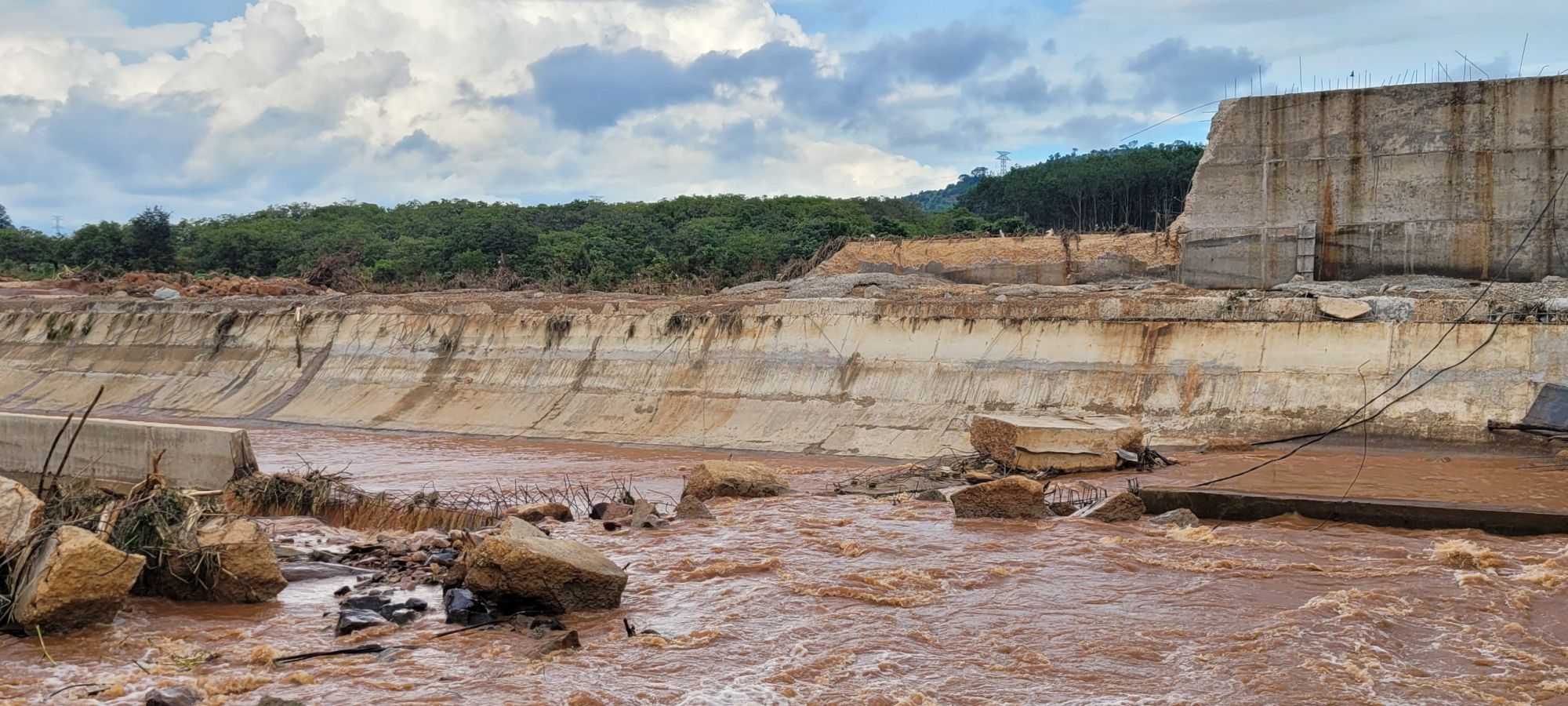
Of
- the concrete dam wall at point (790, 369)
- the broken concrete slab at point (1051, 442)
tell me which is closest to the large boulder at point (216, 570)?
the broken concrete slab at point (1051, 442)

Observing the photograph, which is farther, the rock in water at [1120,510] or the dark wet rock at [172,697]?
the rock in water at [1120,510]

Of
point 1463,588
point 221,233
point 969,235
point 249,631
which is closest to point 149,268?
point 221,233

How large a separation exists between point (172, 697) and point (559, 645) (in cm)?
226

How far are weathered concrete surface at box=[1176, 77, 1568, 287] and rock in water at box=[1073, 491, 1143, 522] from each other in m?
12.6

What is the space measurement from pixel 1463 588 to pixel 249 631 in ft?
29.3

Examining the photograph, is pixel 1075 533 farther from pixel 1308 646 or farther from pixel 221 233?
pixel 221 233

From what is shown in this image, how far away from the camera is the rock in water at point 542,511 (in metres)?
12.5

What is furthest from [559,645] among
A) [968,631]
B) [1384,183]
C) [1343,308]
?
[1384,183]

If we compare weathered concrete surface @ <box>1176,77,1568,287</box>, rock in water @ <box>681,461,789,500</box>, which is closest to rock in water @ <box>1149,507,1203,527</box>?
rock in water @ <box>681,461,789,500</box>

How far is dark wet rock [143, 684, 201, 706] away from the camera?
6.50 m

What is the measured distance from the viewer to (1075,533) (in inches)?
448

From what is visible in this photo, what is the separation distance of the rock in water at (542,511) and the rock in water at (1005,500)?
13.7ft

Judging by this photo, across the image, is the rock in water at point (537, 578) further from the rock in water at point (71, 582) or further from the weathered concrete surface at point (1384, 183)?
the weathered concrete surface at point (1384, 183)

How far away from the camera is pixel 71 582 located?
25.5 feet
